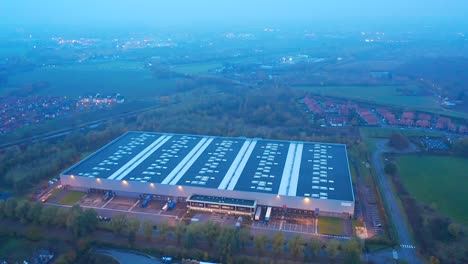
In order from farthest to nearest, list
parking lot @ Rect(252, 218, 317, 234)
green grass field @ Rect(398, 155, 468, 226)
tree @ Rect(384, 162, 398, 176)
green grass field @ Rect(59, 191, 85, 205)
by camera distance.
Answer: tree @ Rect(384, 162, 398, 176)
green grass field @ Rect(59, 191, 85, 205)
green grass field @ Rect(398, 155, 468, 226)
parking lot @ Rect(252, 218, 317, 234)

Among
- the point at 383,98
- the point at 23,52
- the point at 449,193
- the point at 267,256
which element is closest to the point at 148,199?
the point at 267,256

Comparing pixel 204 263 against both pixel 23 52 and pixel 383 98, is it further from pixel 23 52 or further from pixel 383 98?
pixel 23 52

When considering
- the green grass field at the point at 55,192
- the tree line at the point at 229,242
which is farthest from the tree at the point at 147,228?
the green grass field at the point at 55,192

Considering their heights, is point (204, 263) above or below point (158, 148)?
below

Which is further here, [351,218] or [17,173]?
[17,173]

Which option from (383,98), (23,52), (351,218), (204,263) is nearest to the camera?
(204,263)

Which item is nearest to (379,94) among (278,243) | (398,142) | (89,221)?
(398,142)

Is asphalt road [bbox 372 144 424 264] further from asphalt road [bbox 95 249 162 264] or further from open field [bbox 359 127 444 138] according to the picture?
asphalt road [bbox 95 249 162 264]

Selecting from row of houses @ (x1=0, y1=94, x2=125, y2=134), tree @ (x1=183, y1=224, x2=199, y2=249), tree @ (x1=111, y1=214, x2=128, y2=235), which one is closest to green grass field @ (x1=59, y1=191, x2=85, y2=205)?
tree @ (x1=111, y1=214, x2=128, y2=235)
